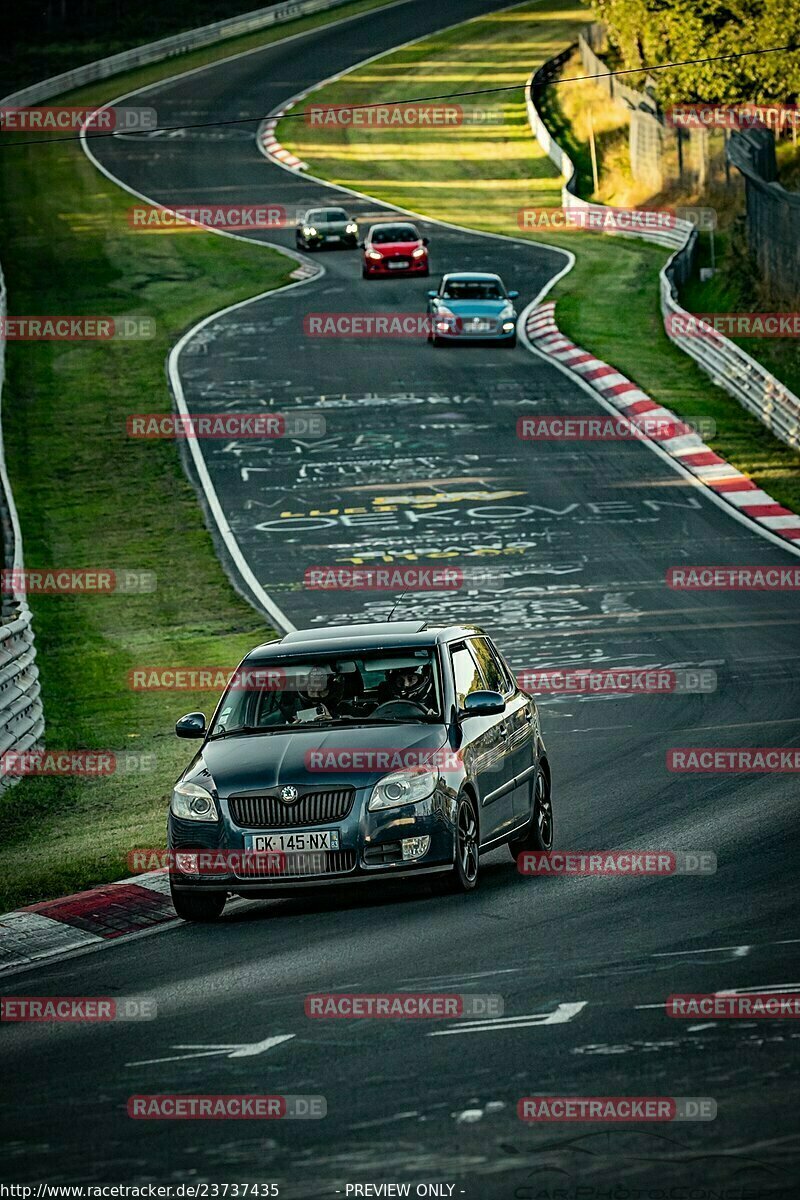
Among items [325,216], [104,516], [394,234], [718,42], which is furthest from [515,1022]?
[718,42]

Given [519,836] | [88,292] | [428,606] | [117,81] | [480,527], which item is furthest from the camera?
[117,81]

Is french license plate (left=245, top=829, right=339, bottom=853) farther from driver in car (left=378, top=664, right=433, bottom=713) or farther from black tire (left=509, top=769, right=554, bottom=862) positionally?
black tire (left=509, top=769, right=554, bottom=862)

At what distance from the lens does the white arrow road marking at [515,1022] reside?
8344mm

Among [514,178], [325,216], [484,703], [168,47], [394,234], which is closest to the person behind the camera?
[484,703]

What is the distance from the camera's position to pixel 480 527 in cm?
2836

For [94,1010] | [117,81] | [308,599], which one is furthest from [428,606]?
[117,81]

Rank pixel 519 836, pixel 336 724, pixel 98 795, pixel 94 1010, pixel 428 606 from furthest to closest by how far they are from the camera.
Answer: pixel 428 606 → pixel 98 795 → pixel 519 836 → pixel 336 724 → pixel 94 1010

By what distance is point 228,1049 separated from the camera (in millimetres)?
8320

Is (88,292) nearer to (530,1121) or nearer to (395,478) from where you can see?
(395,478)

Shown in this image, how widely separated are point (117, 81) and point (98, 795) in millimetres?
75106

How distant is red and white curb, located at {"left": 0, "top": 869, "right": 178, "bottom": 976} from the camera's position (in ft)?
36.2

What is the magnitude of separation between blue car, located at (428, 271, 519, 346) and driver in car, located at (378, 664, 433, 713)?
29.2 m

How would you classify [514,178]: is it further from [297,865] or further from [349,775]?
[297,865]

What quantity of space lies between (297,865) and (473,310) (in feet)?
102
